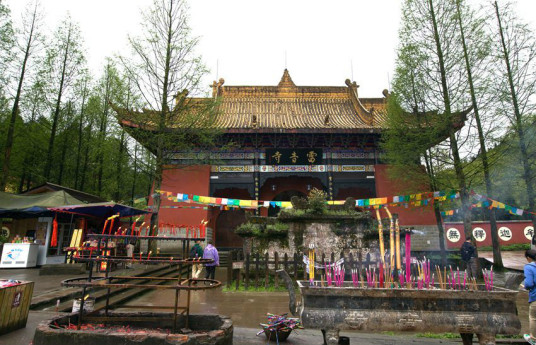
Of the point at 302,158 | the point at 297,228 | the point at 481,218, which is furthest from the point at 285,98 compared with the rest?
the point at 481,218

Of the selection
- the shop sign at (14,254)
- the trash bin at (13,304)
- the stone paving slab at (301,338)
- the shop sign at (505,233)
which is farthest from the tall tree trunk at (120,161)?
the shop sign at (505,233)

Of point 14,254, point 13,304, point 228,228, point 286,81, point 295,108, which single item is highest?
point 286,81

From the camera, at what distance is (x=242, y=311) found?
19.8 feet

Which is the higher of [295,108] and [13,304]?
[295,108]

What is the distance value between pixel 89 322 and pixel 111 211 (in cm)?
896

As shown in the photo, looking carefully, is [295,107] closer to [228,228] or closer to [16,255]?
[228,228]

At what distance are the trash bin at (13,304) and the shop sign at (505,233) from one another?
844 inches

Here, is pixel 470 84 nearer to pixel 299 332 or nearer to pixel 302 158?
pixel 302 158

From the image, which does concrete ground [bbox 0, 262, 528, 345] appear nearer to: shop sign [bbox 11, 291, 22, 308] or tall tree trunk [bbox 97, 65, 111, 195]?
shop sign [bbox 11, 291, 22, 308]

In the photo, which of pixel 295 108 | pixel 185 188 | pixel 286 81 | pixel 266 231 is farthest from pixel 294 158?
pixel 266 231

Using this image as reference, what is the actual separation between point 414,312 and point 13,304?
17.1 feet

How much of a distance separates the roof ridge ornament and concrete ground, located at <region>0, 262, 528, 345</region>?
14.0m

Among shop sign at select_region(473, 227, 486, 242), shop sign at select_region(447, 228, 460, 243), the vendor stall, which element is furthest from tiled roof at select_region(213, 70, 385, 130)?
the vendor stall

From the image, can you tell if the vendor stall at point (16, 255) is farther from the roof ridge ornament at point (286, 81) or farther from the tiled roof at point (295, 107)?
the roof ridge ornament at point (286, 81)
